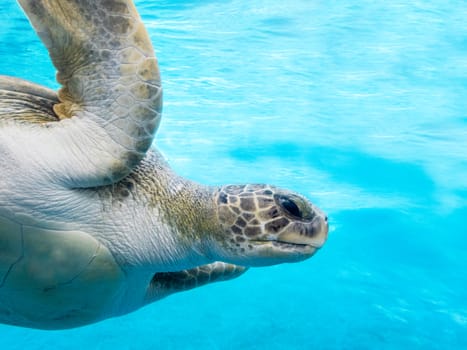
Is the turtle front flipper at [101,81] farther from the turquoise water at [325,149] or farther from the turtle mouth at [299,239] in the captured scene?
the turquoise water at [325,149]

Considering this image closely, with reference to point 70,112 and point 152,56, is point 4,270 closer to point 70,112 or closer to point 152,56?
point 70,112

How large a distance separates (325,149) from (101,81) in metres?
8.12

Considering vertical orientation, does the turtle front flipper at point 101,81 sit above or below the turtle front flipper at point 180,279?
above

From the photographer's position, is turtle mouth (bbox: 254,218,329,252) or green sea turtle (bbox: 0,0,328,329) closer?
green sea turtle (bbox: 0,0,328,329)

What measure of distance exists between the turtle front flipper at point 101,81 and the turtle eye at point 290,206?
71cm

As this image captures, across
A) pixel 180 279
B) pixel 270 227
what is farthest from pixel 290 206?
pixel 180 279

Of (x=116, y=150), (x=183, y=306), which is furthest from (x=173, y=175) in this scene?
(x=183, y=306)

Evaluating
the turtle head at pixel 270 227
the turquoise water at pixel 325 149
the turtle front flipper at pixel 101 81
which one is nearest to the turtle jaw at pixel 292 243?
the turtle head at pixel 270 227

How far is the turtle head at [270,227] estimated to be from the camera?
85.5 inches

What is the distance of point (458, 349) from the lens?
6793 millimetres

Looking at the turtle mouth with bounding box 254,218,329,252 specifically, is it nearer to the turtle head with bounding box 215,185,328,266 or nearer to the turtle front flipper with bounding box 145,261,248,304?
the turtle head with bounding box 215,185,328,266

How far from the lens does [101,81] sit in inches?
72.2

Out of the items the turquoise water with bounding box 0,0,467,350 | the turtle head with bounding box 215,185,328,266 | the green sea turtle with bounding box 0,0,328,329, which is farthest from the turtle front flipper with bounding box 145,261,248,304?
the turquoise water with bounding box 0,0,467,350

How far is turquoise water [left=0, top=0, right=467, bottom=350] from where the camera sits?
23.1ft
